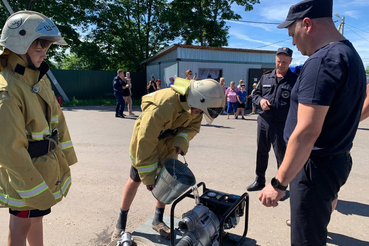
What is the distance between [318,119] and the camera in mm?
1660

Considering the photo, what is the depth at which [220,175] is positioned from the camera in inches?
185

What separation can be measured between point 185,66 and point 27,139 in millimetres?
14382

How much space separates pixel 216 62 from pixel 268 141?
12.9m

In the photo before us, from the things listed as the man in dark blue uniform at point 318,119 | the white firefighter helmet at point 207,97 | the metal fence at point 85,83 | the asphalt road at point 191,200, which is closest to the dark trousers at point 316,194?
the man in dark blue uniform at point 318,119

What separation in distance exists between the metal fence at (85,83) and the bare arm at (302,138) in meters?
18.8

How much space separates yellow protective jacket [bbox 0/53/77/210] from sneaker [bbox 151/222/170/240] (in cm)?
123

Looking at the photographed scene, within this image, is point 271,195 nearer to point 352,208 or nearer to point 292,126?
point 292,126

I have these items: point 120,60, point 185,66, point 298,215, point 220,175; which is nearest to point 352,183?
point 220,175

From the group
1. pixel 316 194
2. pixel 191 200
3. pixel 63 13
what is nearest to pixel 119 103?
pixel 191 200

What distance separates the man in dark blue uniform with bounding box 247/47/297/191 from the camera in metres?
3.79

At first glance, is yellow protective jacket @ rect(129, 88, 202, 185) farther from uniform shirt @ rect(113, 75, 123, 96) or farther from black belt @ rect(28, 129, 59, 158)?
uniform shirt @ rect(113, 75, 123, 96)

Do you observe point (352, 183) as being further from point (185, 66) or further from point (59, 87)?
point (59, 87)

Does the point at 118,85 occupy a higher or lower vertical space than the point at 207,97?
higher

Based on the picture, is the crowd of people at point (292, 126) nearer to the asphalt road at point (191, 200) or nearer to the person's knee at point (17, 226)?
the person's knee at point (17, 226)
